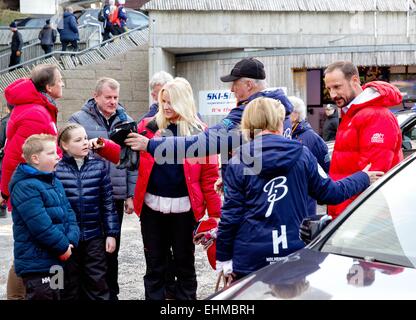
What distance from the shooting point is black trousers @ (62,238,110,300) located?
526 centimetres

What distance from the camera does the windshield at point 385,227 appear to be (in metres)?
3.13

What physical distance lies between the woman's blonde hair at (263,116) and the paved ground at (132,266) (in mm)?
2536

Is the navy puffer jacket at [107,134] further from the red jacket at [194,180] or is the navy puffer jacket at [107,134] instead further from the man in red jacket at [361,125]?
the man in red jacket at [361,125]

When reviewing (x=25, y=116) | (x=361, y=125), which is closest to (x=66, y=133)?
(x=25, y=116)

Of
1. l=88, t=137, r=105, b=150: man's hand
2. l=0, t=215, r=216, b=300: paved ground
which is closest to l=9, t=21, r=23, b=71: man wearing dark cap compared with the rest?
l=0, t=215, r=216, b=300: paved ground

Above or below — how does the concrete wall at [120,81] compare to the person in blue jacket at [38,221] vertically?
above

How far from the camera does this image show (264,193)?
3.95m

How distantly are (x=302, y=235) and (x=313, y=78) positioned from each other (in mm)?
14209

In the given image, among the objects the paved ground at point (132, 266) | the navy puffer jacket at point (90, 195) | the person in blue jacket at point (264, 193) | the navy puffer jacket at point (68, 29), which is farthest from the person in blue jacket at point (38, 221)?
the navy puffer jacket at point (68, 29)

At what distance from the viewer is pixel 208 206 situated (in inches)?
219

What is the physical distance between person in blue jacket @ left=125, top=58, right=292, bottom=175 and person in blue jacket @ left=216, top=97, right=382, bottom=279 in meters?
0.55

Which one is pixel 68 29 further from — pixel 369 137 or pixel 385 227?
pixel 385 227

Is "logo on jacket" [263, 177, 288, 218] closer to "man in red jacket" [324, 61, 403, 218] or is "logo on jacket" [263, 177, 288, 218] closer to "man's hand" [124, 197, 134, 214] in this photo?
"man in red jacket" [324, 61, 403, 218]
